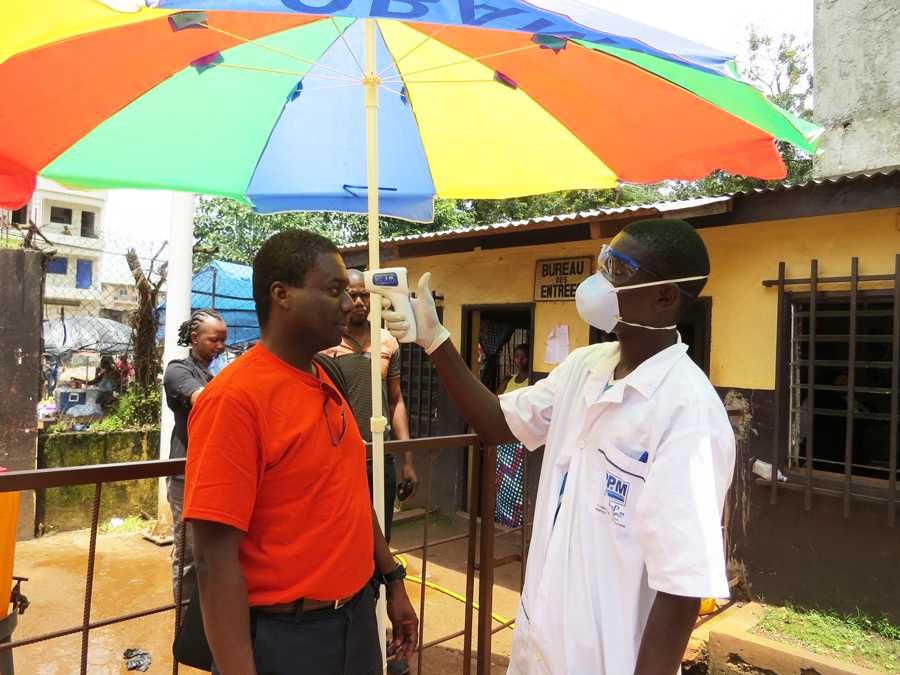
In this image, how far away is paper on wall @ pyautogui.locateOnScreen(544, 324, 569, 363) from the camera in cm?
694

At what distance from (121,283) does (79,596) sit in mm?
5992

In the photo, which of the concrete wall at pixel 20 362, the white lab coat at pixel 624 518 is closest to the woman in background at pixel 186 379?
the white lab coat at pixel 624 518

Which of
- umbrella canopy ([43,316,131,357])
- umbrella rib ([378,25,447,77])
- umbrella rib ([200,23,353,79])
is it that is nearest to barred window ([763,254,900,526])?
umbrella rib ([378,25,447,77])

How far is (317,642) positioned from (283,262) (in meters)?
0.89

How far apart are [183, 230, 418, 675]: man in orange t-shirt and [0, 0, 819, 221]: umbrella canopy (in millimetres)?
671

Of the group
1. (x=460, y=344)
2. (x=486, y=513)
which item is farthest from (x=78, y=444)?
(x=486, y=513)

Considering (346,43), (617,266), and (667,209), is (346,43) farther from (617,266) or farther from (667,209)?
(667,209)

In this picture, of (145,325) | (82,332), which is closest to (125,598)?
(145,325)

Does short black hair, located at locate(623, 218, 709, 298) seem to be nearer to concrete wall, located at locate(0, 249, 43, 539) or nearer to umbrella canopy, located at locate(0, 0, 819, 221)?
umbrella canopy, located at locate(0, 0, 819, 221)

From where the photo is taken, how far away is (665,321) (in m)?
1.73

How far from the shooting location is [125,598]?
5430 mm

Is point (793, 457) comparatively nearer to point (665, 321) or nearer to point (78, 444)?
point (665, 321)

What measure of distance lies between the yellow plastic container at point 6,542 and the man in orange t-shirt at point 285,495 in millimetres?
1633

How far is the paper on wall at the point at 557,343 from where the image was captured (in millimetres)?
6938
